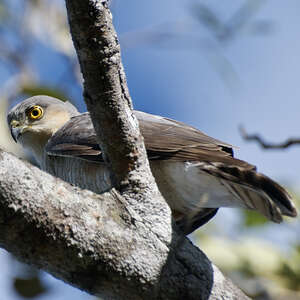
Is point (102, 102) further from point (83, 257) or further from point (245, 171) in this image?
point (245, 171)

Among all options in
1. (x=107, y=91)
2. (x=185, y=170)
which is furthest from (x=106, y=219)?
(x=185, y=170)

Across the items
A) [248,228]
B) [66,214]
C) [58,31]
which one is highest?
[58,31]


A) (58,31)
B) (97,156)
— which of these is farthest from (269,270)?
(58,31)

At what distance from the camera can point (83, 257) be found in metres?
2.10

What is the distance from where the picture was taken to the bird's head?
4.82 m

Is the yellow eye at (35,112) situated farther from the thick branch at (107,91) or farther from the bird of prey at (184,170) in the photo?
the thick branch at (107,91)

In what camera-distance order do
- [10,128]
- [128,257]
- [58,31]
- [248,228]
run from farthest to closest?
[58,31], [10,128], [248,228], [128,257]

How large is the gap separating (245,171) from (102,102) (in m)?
0.91

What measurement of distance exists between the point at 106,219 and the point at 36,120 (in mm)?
2870

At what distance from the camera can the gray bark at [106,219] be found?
79.0 inches

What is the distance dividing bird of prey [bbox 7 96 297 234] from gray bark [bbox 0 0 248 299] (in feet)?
1.52

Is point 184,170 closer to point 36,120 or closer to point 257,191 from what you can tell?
point 257,191

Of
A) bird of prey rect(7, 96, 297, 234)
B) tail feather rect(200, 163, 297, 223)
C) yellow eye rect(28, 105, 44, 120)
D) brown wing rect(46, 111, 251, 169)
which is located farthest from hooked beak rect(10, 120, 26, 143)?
tail feather rect(200, 163, 297, 223)

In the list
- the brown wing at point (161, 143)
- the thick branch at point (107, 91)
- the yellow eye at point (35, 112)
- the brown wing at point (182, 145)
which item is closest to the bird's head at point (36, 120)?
the yellow eye at point (35, 112)
